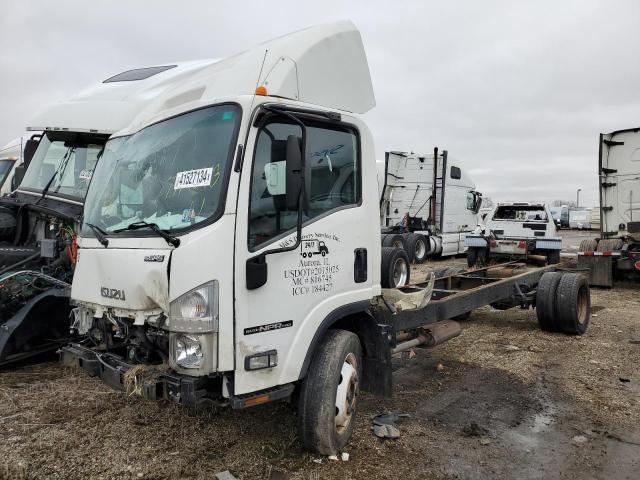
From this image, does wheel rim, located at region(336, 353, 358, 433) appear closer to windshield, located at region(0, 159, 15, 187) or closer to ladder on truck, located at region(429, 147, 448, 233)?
windshield, located at region(0, 159, 15, 187)

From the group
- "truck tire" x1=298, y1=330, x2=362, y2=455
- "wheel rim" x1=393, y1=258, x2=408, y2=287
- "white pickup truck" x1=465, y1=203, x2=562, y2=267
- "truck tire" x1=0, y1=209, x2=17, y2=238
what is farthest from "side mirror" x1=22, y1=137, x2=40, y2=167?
"white pickup truck" x1=465, y1=203, x2=562, y2=267

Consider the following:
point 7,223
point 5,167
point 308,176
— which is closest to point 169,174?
point 308,176

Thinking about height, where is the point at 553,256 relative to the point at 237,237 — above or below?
below

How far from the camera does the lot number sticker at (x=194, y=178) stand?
3141 mm

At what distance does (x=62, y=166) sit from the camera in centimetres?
675

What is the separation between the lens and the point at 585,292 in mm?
7434

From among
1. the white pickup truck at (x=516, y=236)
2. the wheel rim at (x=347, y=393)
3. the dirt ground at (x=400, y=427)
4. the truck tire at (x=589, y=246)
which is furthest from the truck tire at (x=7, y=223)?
the truck tire at (x=589, y=246)

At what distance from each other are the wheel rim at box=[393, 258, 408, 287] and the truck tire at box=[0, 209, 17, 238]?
5.07m

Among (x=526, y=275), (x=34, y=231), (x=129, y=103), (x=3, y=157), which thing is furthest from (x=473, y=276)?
(x=3, y=157)

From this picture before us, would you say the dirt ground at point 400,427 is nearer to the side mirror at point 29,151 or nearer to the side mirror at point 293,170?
the side mirror at point 293,170

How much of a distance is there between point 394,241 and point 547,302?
336 inches

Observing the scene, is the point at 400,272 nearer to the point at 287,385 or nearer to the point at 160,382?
the point at 287,385

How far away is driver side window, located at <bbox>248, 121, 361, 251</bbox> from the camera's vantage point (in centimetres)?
317

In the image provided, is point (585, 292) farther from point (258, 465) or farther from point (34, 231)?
point (34, 231)
